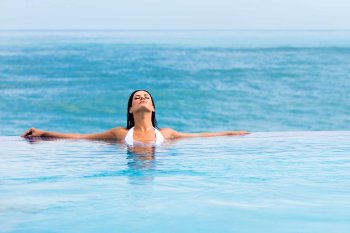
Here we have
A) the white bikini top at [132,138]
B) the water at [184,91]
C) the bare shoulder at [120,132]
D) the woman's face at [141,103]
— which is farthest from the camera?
the water at [184,91]

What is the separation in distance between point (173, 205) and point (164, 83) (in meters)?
26.6

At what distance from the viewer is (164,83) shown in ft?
100

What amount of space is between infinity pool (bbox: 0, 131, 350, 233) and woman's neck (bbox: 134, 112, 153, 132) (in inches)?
11.9

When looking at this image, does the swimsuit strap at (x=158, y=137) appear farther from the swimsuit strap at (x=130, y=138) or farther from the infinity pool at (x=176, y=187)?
the swimsuit strap at (x=130, y=138)

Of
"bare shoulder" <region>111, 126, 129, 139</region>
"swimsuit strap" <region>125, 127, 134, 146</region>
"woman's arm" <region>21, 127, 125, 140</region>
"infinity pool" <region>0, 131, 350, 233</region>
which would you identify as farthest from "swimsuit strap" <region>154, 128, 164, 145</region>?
"woman's arm" <region>21, 127, 125, 140</region>

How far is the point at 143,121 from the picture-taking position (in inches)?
275

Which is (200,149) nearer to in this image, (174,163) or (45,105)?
(174,163)

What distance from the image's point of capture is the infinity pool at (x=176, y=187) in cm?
363

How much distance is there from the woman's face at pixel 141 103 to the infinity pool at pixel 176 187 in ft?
1.41

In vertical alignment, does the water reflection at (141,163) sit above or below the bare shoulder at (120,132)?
below

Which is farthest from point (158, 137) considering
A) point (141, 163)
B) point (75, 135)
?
point (141, 163)

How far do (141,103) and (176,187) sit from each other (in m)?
2.28

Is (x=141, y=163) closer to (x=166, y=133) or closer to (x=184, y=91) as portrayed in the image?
(x=166, y=133)

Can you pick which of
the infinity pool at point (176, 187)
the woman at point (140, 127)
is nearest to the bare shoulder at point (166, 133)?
the woman at point (140, 127)
